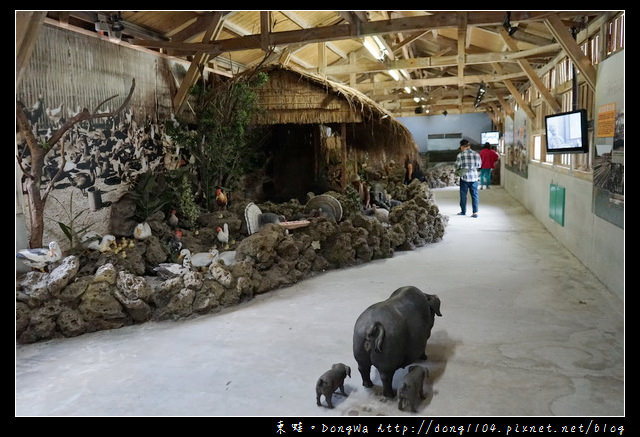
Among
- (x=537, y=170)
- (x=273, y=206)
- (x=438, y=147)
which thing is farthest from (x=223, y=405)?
(x=438, y=147)

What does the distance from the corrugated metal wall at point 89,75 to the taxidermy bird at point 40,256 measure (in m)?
1.32

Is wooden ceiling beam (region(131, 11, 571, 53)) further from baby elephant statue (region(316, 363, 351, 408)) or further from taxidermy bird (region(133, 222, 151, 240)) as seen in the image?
baby elephant statue (region(316, 363, 351, 408))

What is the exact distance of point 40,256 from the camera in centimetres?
462

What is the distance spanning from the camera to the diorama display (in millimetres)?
4535

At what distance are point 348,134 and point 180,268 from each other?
20.9 ft

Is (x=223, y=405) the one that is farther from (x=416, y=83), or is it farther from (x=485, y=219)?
(x=416, y=83)

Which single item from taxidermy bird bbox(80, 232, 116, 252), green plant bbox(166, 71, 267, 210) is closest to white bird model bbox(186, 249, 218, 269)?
taxidermy bird bbox(80, 232, 116, 252)

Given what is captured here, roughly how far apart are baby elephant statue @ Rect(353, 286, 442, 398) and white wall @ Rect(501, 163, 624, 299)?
287cm

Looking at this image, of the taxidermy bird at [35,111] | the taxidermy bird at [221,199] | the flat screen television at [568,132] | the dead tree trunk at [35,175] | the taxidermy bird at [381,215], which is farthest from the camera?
the taxidermy bird at [381,215]

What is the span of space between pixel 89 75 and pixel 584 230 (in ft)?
20.8

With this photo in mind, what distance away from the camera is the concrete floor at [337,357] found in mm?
3027

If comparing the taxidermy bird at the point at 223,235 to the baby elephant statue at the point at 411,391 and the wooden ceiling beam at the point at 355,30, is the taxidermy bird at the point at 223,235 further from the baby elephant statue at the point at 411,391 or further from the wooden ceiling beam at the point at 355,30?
the baby elephant statue at the point at 411,391

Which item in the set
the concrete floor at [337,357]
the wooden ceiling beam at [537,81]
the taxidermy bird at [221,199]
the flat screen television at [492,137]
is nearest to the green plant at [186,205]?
the taxidermy bird at [221,199]

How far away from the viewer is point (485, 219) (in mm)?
10406
